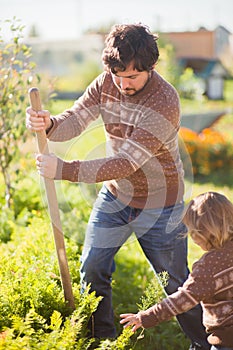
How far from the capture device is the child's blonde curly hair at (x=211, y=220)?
2523 mm

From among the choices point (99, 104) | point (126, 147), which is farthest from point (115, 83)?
point (126, 147)

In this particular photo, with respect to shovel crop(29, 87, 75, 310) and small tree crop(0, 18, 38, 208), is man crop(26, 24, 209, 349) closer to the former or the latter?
shovel crop(29, 87, 75, 310)

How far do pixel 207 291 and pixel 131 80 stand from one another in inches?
43.3

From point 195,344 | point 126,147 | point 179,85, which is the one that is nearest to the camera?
point 126,147

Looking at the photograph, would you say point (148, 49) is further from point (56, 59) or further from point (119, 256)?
point (56, 59)

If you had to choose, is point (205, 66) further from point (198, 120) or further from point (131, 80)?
point (131, 80)

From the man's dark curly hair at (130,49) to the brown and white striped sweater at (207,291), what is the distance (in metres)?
0.96

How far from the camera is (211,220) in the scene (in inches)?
99.3

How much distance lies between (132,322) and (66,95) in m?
18.5

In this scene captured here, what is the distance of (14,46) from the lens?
467 cm

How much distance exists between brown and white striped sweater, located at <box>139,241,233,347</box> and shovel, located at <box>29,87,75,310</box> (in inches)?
24.1

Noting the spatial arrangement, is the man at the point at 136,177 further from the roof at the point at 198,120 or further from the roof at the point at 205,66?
the roof at the point at 205,66

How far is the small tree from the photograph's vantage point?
Result: 15.1 feet

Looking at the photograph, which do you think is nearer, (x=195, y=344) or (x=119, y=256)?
(x=195, y=344)
